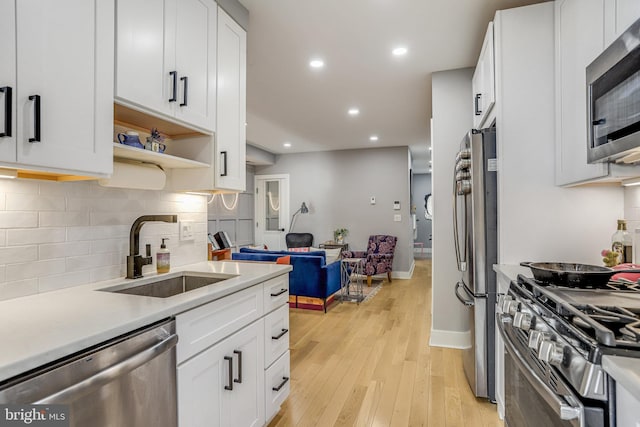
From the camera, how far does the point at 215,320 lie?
4.96 feet

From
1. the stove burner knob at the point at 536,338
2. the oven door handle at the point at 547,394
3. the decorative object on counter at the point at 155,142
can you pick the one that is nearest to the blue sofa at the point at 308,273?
the decorative object on counter at the point at 155,142

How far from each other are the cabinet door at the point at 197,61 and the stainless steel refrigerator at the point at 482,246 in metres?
1.68

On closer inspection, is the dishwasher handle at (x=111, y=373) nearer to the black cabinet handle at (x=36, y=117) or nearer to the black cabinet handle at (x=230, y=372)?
the black cabinet handle at (x=230, y=372)

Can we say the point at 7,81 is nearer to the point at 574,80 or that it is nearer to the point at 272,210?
the point at 574,80

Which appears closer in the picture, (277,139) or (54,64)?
(54,64)

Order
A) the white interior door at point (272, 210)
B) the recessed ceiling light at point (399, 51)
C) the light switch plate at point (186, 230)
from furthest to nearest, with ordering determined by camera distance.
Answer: the white interior door at point (272, 210) < the recessed ceiling light at point (399, 51) < the light switch plate at point (186, 230)

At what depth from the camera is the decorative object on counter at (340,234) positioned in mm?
7197

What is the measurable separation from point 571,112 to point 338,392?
7.41 ft

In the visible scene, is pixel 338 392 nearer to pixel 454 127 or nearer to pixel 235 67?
pixel 235 67

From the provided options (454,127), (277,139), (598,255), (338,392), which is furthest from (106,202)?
(277,139)

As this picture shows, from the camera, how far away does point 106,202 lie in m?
1.74

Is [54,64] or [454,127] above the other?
[454,127]

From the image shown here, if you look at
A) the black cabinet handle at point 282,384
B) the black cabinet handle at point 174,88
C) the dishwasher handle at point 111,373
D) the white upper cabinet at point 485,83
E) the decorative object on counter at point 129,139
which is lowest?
the black cabinet handle at point 282,384

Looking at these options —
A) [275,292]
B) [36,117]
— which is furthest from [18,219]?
[275,292]
